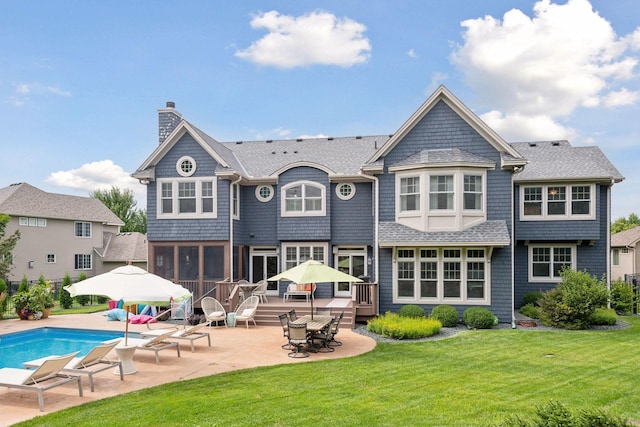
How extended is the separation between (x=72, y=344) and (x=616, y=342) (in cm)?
1722

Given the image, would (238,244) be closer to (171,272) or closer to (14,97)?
(171,272)

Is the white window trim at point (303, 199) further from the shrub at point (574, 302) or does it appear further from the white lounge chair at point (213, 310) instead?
the shrub at point (574, 302)

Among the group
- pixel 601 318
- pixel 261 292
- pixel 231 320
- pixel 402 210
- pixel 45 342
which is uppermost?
pixel 402 210

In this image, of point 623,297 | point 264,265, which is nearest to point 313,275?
point 264,265

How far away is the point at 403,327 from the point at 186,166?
11.7 metres

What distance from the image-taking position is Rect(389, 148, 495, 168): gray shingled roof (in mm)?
16422

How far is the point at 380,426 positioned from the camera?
22.0ft

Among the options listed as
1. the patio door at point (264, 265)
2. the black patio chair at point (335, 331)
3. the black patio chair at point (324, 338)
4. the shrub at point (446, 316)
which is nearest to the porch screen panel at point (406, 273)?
the shrub at point (446, 316)

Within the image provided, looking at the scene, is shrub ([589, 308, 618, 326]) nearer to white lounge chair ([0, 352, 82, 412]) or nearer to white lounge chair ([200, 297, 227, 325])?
white lounge chair ([200, 297, 227, 325])

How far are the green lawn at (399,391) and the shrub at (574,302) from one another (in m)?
2.76

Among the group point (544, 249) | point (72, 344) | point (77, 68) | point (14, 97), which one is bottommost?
point (72, 344)

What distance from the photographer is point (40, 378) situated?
28.1 ft

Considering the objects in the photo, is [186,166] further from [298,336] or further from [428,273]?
[428,273]

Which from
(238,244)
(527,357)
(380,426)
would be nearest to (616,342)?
(527,357)
